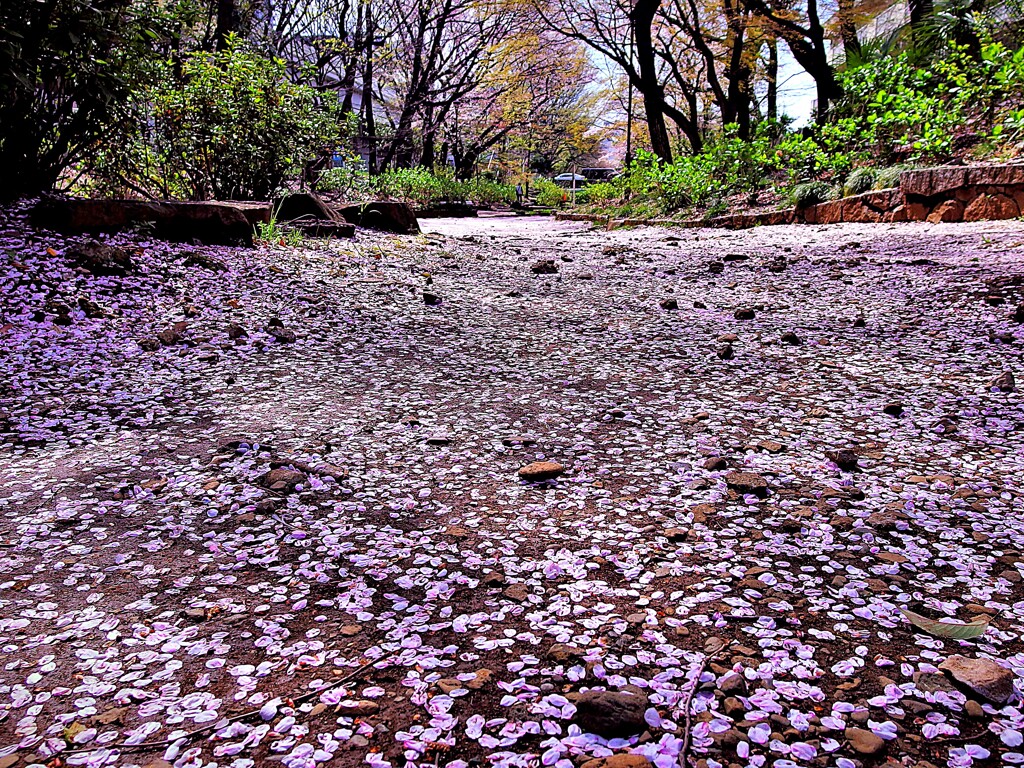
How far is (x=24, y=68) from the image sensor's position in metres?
3.86

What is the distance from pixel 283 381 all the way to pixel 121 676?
5.68ft

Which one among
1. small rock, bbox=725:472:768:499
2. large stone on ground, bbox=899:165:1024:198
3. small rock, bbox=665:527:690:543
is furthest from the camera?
large stone on ground, bbox=899:165:1024:198

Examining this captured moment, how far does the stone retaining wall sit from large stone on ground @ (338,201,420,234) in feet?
16.2

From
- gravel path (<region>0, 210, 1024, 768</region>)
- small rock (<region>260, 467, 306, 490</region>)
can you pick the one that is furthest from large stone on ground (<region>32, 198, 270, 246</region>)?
small rock (<region>260, 467, 306, 490</region>)

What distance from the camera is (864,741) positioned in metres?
0.92

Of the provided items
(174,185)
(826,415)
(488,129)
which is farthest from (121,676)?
(488,129)

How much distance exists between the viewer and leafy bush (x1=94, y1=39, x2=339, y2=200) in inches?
228

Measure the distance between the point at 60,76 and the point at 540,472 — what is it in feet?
14.8

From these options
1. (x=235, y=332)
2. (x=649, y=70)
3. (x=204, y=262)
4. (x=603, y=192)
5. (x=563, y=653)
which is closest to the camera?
(x=563, y=653)

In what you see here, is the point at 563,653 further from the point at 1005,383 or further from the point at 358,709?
the point at 1005,383

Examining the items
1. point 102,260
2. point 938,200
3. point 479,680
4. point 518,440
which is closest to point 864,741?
point 479,680

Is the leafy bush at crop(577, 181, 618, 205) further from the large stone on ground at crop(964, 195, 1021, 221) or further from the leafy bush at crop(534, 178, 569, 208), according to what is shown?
the large stone on ground at crop(964, 195, 1021, 221)

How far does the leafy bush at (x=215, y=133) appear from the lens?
228 inches

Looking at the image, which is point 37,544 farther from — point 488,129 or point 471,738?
point 488,129
